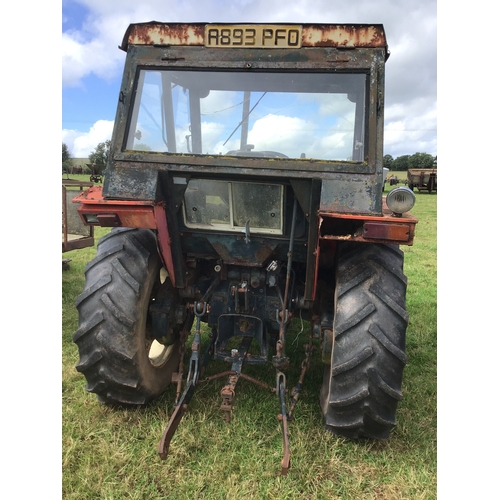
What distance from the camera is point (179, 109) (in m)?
3.02

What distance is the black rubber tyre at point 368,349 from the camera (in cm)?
247

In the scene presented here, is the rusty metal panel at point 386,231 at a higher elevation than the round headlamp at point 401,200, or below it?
below

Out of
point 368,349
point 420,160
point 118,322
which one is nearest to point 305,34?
point 368,349

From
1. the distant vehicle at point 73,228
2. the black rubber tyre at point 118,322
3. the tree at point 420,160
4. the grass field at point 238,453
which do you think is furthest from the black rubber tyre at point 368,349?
the tree at point 420,160

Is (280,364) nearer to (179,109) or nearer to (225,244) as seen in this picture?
(225,244)

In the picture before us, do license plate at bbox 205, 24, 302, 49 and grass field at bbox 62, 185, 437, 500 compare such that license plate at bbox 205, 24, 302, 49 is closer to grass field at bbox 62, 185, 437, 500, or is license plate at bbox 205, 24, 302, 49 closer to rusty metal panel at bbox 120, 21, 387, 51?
rusty metal panel at bbox 120, 21, 387, 51

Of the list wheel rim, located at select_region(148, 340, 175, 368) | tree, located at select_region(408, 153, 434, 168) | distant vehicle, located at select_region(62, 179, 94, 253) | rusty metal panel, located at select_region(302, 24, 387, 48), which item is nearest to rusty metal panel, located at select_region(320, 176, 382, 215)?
rusty metal panel, located at select_region(302, 24, 387, 48)

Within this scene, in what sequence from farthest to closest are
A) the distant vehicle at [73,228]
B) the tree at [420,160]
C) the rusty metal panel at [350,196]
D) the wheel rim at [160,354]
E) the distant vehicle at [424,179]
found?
the tree at [420,160], the distant vehicle at [424,179], the distant vehicle at [73,228], the wheel rim at [160,354], the rusty metal panel at [350,196]

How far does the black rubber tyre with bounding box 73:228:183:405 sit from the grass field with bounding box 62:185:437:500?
0.86ft

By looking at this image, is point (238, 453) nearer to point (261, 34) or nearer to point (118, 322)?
point (118, 322)

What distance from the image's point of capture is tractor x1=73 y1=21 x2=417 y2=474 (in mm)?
2488

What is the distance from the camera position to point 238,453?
2.61 metres

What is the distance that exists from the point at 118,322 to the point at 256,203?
3.82 feet

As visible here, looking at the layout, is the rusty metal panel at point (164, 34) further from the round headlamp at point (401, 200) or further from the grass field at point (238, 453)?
the grass field at point (238, 453)
